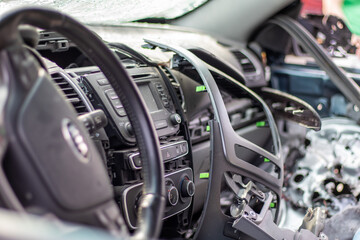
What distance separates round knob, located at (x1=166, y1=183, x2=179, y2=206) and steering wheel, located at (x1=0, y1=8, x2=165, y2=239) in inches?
27.0

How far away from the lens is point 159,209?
83 cm

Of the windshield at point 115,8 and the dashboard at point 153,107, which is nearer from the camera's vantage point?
the dashboard at point 153,107

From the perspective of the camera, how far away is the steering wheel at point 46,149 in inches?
27.3

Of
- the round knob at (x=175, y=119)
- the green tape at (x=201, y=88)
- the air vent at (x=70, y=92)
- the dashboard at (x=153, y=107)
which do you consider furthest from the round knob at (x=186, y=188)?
the air vent at (x=70, y=92)

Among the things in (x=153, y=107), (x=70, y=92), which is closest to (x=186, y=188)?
(x=153, y=107)

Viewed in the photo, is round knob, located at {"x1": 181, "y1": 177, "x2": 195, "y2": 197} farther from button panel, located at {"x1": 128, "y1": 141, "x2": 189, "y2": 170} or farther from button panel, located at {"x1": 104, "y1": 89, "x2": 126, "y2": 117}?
button panel, located at {"x1": 104, "y1": 89, "x2": 126, "y2": 117}

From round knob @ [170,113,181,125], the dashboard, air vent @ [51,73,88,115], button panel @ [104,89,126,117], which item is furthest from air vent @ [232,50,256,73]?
air vent @ [51,73,88,115]

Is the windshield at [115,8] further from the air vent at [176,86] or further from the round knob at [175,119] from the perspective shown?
the round knob at [175,119]

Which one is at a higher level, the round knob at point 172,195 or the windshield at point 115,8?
the windshield at point 115,8

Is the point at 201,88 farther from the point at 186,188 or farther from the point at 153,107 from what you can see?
the point at 186,188

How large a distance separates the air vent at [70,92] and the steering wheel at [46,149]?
57 cm

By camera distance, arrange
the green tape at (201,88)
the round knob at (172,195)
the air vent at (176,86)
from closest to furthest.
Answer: the round knob at (172,195) → the green tape at (201,88) → the air vent at (176,86)

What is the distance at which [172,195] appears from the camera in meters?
1.56

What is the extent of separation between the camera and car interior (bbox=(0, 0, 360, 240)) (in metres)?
0.72
